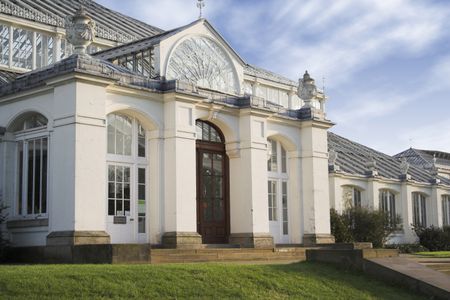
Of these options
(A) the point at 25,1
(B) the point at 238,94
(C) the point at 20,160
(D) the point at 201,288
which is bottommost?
(D) the point at 201,288

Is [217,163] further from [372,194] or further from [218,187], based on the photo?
[372,194]

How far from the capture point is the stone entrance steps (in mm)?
20266

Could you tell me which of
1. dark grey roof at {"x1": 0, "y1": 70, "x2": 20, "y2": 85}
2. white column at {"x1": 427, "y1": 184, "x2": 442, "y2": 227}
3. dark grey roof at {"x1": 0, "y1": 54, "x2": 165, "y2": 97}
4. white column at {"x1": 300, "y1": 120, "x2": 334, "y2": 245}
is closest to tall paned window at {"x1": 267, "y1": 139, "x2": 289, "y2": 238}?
white column at {"x1": 300, "y1": 120, "x2": 334, "y2": 245}

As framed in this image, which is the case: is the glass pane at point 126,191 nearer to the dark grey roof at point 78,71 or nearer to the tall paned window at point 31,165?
Result: the tall paned window at point 31,165

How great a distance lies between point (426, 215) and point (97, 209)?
29.3 m

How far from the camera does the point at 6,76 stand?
993 inches

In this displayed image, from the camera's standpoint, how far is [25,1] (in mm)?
30531

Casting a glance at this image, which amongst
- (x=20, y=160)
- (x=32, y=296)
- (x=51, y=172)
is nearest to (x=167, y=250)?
(x=51, y=172)

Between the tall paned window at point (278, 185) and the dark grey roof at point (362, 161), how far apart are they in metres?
Result: 9.87

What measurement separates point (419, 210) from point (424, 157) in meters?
19.6

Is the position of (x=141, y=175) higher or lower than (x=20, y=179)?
higher

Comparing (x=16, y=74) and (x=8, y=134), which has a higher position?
(x=16, y=74)

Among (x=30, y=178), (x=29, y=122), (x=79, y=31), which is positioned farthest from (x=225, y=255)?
(x=79, y=31)

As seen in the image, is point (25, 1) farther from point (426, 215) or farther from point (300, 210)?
point (426, 215)
